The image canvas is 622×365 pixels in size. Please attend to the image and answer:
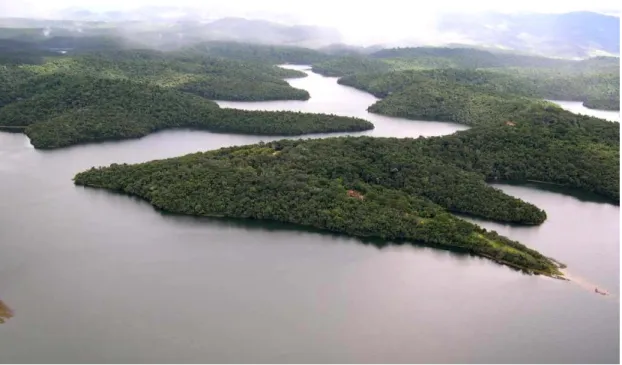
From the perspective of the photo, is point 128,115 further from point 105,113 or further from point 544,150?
point 544,150

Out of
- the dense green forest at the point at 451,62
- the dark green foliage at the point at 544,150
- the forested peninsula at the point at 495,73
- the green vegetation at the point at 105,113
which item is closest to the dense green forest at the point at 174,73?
the green vegetation at the point at 105,113

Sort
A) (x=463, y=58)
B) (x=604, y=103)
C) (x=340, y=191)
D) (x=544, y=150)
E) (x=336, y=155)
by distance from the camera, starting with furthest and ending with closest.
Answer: (x=463, y=58), (x=604, y=103), (x=544, y=150), (x=336, y=155), (x=340, y=191)

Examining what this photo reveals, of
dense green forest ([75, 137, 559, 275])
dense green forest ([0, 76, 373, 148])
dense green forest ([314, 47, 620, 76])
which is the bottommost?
dense green forest ([75, 137, 559, 275])

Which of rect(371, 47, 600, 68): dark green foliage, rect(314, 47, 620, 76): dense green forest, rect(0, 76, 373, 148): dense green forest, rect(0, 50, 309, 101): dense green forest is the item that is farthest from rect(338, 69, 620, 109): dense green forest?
rect(371, 47, 600, 68): dark green foliage

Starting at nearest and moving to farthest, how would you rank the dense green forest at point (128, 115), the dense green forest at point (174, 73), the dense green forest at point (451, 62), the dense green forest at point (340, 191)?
the dense green forest at point (340, 191), the dense green forest at point (128, 115), the dense green forest at point (174, 73), the dense green forest at point (451, 62)

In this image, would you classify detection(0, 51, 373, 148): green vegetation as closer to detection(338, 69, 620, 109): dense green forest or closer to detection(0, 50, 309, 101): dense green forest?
detection(0, 50, 309, 101): dense green forest

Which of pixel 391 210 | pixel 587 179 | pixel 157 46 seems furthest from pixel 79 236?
pixel 157 46

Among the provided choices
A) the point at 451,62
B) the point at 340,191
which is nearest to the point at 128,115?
the point at 340,191

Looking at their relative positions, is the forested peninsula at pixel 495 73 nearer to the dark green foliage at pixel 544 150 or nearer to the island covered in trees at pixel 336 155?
the island covered in trees at pixel 336 155

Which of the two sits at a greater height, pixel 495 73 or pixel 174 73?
pixel 174 73
